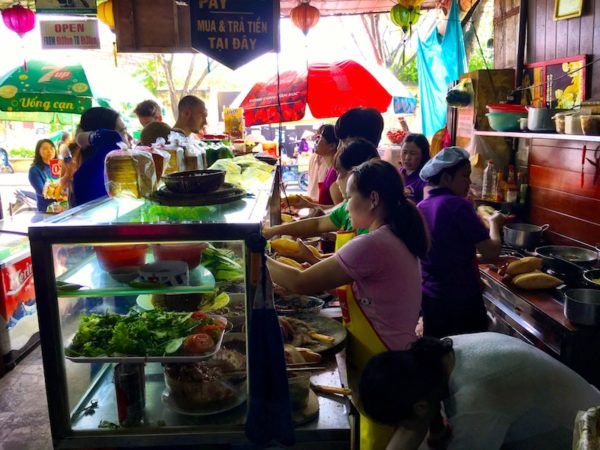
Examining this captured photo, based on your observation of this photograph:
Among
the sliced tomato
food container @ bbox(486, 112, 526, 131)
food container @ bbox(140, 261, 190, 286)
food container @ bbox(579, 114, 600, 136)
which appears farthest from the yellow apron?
food container @ bbox(486, 112, 526, 131)

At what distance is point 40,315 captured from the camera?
1.52 metres

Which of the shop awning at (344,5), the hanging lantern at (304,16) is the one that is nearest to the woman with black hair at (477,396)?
the hanging lantern at (304,16)

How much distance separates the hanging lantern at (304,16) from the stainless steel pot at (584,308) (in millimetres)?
4685

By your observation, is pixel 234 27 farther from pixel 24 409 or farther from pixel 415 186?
pixel 24 409

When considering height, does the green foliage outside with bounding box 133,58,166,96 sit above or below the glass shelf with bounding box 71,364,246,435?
above

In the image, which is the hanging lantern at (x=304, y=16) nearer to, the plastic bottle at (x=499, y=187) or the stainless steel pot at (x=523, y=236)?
the plastic bottle at (x=499, y=187)

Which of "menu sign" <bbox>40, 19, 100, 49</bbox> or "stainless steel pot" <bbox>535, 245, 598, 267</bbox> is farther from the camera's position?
"menu sign" <bbox>40, 19, 100, 49</bbox>

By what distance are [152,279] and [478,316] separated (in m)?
2.26

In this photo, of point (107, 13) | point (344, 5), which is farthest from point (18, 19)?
point (344, 5)

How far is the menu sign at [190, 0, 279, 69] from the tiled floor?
2.76 metres

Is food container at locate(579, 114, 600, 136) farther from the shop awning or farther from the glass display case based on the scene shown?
the shop awning

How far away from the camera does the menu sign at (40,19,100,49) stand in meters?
6.04

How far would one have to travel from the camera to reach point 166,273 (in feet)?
5.33

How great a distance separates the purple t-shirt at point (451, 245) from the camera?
9.74ft
